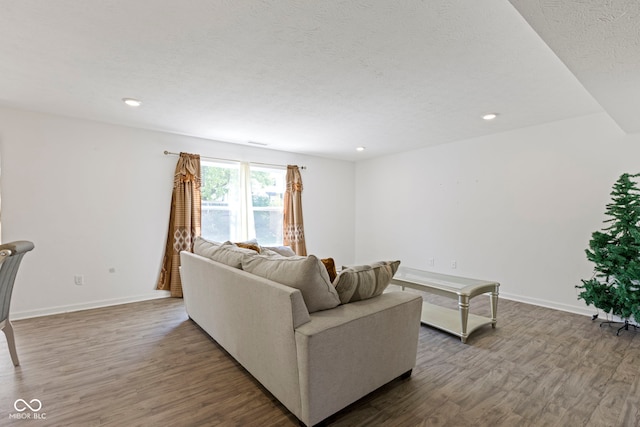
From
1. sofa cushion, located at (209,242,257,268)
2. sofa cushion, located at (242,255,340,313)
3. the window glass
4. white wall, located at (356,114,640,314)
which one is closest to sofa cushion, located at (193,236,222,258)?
sofa cushion, located at (209,242,257,268)

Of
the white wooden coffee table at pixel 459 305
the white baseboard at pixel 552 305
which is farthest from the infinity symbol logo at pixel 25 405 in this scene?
the white baseboard at pixel 552 305

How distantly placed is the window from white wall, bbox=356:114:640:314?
227cm

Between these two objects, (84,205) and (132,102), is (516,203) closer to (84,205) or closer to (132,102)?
(132,102)

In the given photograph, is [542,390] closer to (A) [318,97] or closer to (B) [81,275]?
(A) [318,97]

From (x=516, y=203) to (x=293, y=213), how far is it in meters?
3.50

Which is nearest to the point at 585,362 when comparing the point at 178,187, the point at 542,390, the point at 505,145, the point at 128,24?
the point at 542,390

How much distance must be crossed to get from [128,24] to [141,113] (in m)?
1.82

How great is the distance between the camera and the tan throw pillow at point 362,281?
6.18 feet

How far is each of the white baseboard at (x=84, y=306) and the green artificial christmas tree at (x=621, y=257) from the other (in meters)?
5.24

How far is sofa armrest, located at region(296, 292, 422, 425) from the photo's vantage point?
4.98ft

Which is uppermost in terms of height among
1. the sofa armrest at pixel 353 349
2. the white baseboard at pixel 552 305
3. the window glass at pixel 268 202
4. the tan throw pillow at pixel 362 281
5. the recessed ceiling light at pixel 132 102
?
the recessed ceiling light at pixel 132 102

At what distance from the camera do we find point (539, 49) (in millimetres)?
1979

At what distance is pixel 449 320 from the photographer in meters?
3.05

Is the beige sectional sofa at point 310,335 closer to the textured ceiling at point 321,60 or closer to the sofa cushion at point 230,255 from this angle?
the sofa cushion at point 230,255
